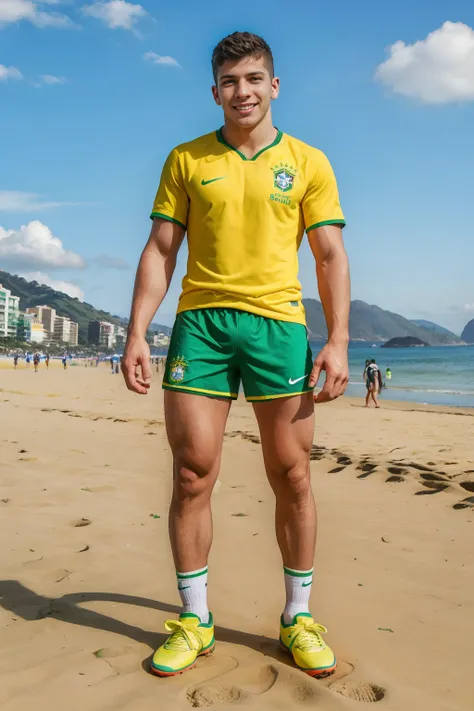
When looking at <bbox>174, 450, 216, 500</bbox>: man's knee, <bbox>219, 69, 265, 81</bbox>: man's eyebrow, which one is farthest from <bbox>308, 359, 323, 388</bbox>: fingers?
<bbox>219, 69, 265, 81</bbox>: man's eyebrow

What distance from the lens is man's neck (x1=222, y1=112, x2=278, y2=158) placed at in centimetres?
268

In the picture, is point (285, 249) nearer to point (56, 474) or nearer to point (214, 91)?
point (214, 91)

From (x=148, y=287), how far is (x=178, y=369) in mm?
425

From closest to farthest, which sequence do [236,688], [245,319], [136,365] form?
[236,688], [245,319], [136,365]

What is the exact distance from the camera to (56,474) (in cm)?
580

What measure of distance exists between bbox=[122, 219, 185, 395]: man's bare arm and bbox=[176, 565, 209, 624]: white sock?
80 centimetres

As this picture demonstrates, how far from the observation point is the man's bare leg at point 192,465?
8.26 ft

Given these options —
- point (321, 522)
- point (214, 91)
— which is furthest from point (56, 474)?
point (214, 91)

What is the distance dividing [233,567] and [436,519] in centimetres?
181

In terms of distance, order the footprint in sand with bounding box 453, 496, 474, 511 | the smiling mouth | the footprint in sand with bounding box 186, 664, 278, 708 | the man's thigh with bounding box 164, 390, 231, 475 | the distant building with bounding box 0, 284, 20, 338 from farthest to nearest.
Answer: the distant building with bounding box 0, 284, 20, 338 < the footprint in sand with bounding box 453, 496, 474, 511 < the smiling mouth < the man's thigh with bounding box 164, 390, 231, 475 < the footprint in sand with bounding box 186, 664, 278, 708

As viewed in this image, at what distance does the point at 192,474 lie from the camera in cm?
254

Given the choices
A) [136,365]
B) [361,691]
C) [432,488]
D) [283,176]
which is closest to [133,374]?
[136,365]

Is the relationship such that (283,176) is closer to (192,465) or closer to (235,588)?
(192,465)

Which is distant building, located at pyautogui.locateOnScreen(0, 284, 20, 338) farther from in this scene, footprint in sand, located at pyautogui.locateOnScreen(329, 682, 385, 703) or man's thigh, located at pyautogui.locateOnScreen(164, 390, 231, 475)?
footprint in sand, located at pyautogui.locateOnScreen(329, 682, 385, 703)
